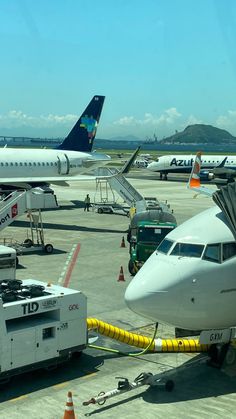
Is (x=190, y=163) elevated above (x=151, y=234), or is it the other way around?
(x=190, y=163)

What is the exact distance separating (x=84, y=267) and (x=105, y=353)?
10.8m

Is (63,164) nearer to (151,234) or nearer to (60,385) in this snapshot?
(151,234)

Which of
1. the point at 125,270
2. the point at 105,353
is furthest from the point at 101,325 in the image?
the point at 125,270

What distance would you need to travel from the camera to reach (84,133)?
180 feet

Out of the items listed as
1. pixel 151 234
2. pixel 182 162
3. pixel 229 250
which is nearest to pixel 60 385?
pixel 229 250

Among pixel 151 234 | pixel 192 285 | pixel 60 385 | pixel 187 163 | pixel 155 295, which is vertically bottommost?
pixel 60 385

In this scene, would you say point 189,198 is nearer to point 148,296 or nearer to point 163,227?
point 163,227

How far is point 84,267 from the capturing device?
1048 inches

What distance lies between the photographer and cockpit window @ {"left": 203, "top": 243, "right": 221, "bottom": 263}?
45.2ft

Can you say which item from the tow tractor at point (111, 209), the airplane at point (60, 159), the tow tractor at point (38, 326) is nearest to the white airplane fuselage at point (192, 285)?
the tow tractor at point (38, 326)

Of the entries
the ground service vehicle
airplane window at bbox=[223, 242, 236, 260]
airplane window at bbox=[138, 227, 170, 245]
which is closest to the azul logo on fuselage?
the ground service vehicle

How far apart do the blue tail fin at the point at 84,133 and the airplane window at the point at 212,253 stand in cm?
4179

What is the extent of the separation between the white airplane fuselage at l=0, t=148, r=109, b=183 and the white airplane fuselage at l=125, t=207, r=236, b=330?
33266mm

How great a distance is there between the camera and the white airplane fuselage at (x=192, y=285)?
13242mm
